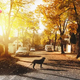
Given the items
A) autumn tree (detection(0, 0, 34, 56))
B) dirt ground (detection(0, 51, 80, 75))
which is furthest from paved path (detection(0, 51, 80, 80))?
autumn tree (detection(0, 0, 34, 56))

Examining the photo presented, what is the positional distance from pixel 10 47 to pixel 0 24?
16988 mm

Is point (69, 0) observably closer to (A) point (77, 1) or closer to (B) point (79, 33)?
(A) point (77, 1)

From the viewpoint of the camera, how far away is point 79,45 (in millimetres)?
21828

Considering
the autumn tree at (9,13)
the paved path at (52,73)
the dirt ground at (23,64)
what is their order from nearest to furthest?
the paved path at (52,73), the dirt ground at (23,64), the autumn tree at (9,13)

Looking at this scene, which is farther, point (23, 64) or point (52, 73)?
point (23, 64)

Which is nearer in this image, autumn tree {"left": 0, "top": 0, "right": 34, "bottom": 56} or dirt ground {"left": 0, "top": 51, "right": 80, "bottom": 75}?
dirt ground {"left": 0, "top": 51, "right": 80, "bottom": 75}

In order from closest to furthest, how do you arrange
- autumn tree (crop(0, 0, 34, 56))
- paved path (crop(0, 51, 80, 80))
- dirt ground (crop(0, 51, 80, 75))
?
1. paved path (crop(0, 51, 80, 80))
2. dirt ground (crop(0, 51, 80, 75))
3. autumn tree (crop(0, 0, 34, 56))

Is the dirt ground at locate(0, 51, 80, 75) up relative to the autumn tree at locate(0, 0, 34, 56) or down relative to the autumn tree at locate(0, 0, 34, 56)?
down

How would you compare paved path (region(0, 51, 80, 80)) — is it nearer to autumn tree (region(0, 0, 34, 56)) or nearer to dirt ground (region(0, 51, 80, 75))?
dirt ground (region(0, 51, 80, 75))

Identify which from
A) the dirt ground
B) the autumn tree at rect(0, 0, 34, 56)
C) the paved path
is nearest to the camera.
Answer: the paved path

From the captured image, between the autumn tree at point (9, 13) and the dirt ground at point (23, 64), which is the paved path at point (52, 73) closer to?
the dirt ground at point (23, 64)

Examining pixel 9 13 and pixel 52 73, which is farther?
pixel 9 13

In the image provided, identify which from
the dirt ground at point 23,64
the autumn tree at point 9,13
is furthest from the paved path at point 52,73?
the autumn tree at point 9,13

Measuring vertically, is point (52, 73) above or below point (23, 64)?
above
